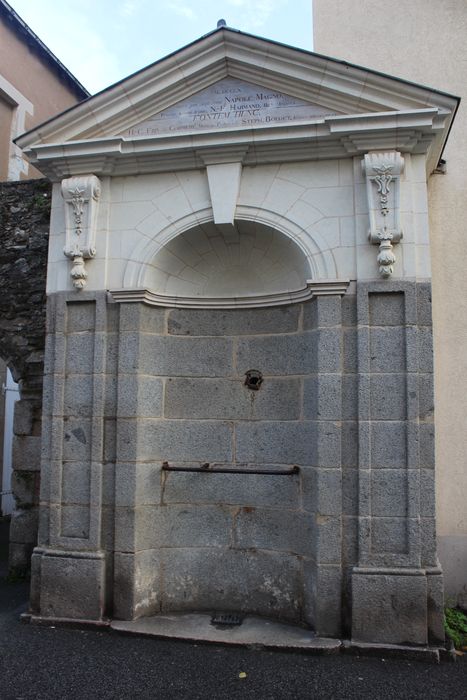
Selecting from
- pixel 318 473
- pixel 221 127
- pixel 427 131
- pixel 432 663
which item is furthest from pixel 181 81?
pixel 432 663

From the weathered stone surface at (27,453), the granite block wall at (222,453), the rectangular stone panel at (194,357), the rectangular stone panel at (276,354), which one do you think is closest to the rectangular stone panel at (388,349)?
the granite block wall at (222,453)

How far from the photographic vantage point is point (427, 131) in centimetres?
416

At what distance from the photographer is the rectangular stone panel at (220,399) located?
4785mm

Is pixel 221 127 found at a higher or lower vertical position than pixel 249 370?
higher

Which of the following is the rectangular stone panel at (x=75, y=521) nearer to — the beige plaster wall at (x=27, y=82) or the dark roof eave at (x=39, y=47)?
the beige plaster wall at (x=27, y=82)

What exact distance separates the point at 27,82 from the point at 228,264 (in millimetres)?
6746

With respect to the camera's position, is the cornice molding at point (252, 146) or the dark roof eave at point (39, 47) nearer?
the cornice molding at point (252, 146)

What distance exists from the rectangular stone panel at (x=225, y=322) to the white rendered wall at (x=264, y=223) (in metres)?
0.22

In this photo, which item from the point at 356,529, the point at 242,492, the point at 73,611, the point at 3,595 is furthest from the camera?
the point at 3,595

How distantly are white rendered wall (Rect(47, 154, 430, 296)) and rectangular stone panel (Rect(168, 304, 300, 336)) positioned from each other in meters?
0.22

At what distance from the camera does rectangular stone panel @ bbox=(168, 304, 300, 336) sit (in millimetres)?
4869

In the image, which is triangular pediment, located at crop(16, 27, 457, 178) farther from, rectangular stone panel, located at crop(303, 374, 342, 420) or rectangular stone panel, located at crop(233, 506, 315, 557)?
rectangular stone panel, located at crop(233, 506, 315, 557)

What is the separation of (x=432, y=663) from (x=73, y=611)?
2664 millimetres

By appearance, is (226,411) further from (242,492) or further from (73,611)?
(73,611)
